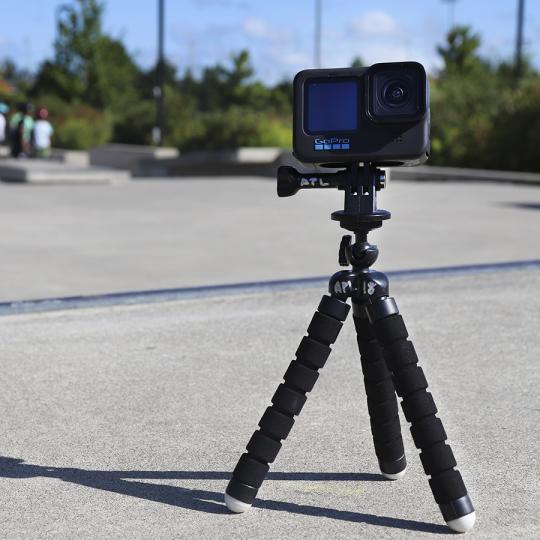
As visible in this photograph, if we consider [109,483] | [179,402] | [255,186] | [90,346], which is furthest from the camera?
[255,186]

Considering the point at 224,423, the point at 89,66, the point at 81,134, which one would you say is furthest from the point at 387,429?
the point at 89,66

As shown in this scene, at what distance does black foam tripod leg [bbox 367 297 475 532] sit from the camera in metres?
3.62

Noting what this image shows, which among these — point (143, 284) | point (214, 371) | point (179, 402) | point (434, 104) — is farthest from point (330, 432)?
point (434, 104)

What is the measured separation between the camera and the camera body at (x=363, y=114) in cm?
352

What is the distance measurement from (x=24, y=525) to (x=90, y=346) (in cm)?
279

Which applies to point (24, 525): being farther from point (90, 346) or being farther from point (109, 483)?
point (90, 346)

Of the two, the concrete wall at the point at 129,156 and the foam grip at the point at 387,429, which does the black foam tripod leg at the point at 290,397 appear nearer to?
the foam grip at the point at 387,429

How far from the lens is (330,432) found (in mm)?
4789

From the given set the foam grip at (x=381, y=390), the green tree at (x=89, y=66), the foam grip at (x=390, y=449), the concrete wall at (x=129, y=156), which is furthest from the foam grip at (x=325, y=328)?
the green tree at (x=89, y=66)

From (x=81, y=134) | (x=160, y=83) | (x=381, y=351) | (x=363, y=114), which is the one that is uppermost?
(x=160, y=83)

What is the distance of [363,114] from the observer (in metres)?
3.55

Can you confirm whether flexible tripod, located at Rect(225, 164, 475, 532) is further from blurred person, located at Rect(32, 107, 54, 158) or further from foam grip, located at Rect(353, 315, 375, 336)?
blurred person, located at Rect(32, 107, 54, 158)

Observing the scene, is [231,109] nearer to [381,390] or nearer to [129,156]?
[129,156]

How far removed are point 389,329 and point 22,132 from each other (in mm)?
23664
